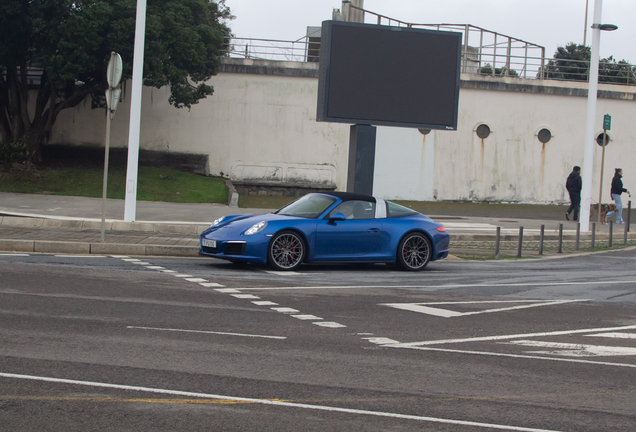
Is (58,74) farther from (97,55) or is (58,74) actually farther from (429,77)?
(429,77)

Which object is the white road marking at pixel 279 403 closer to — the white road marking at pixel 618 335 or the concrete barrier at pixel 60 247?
the white road marking at pixel 618 335

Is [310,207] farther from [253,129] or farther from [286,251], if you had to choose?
[253,129]

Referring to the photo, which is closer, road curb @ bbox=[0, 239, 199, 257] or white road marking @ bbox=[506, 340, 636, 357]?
white road marking @ bbox=[506, 340, 636, 357]

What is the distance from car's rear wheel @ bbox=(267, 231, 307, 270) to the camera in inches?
461

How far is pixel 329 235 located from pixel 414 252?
173 cm

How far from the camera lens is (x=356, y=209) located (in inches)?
497

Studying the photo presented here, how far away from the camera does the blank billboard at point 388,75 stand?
15867 mm

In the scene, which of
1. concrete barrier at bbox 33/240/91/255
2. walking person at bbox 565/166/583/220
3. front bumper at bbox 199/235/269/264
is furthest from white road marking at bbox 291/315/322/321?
walking person at bbox 565/166/583/220

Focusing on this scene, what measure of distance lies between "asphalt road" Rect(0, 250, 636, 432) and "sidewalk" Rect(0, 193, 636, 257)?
2.13 meters

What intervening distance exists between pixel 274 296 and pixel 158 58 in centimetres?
1807

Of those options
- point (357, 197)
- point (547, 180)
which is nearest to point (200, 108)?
point (547, 180)

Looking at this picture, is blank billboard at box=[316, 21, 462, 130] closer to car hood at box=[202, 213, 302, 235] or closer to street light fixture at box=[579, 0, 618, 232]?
car hood at box=[202, 213, 302, 235]

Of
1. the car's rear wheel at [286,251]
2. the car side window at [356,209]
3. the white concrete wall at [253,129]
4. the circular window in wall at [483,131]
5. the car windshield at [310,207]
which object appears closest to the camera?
the car's rear wheel at [286,251]

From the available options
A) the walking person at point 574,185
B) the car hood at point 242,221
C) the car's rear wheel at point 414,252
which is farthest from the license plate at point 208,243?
the walking person at point 574,185
